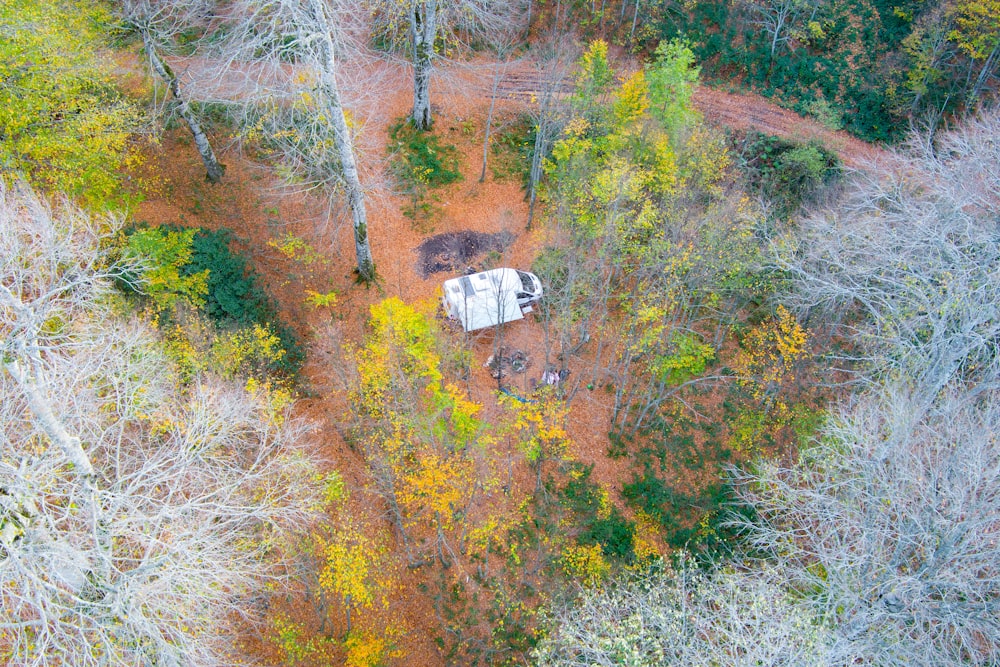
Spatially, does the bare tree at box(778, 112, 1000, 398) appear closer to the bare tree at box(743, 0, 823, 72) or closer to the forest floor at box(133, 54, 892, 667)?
the forest floor at box(133, 54, 892, 667)

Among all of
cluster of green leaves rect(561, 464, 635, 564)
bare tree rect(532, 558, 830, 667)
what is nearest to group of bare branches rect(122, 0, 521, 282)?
cluster of green leaves rect(561, 464, 635, 564)

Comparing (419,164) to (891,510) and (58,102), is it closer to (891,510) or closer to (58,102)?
(58,102)

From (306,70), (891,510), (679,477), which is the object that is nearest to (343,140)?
(306,70)

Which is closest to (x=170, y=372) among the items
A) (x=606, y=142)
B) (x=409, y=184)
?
(x=409, y=184)

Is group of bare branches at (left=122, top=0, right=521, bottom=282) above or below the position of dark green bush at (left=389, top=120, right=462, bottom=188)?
above

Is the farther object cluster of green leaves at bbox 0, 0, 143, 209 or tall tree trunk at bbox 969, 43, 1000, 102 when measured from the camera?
tall tree trunk at bbox 969, 43, 1000, 102

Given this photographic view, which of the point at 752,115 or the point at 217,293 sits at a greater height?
the point at 752,115
